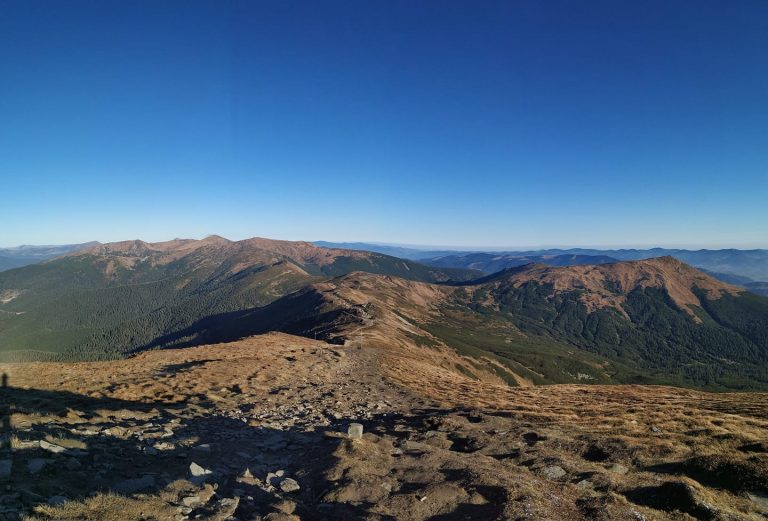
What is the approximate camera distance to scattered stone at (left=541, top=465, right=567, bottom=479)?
16.3m

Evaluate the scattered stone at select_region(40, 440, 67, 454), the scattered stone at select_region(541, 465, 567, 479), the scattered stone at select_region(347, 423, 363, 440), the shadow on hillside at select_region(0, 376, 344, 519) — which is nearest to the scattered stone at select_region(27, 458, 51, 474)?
the shadow on hillside at select_region(0, 376, 344, 519)

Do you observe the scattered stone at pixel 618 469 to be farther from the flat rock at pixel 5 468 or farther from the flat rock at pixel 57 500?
the flat rock at pixel 5 468

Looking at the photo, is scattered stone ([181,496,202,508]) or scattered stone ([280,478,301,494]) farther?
scattered stone ([280,478,301,494])

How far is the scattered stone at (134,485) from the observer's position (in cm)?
1238

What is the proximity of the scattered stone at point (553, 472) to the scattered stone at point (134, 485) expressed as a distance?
50.8 feet

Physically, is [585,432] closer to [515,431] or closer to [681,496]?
[515,431]

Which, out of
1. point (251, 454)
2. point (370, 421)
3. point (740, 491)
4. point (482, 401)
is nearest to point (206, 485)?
point (251, 454)

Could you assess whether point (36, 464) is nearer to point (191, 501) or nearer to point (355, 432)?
point (191, 501)

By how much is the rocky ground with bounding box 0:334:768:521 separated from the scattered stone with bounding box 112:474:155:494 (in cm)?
8

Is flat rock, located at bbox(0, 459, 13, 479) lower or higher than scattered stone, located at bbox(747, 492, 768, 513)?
higher

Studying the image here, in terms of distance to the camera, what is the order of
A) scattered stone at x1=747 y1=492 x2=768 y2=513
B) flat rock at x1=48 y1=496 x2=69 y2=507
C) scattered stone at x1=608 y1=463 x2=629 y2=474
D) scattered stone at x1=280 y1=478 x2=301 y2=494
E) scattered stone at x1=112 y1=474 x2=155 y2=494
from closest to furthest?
flat rock at x1=48 y1=496 x2=69 y2=507, scattered stone at x1=112 y1=474 x2=155 y2=494, scattered stone at x1=747 y1=492 x2=768 y2=513, scattered stone at x1=280 y1=478 x2=301 y2=494, scattered stone at x1=608 y1=463 x2=629 y2=474

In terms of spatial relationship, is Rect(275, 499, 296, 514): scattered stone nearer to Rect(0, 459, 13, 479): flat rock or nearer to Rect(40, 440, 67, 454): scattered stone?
Rect(0, 459, 13, 479): flat rock

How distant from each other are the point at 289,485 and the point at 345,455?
316 cm

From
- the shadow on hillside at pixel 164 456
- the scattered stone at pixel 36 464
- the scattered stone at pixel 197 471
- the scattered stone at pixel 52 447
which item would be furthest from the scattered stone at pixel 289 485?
the scattered stone at pixel 52 447
